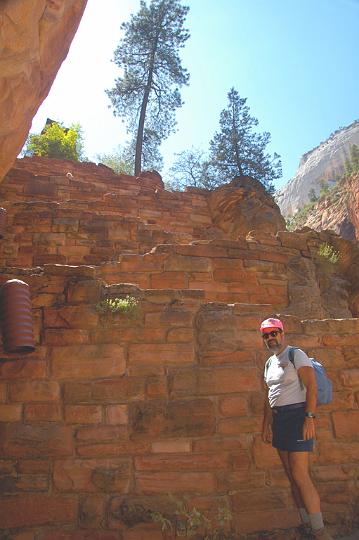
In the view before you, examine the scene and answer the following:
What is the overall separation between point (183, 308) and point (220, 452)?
1.24 m

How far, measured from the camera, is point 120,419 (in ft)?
12.0

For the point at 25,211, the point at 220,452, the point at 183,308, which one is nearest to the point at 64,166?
the point at 25,211

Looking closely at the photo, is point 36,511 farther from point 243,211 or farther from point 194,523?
point 243,211

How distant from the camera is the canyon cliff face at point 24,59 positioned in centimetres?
466

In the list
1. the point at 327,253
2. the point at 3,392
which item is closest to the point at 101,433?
the point at 3,392

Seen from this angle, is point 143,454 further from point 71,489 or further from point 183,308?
point 183,308

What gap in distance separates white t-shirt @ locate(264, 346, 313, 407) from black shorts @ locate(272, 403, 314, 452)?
0.17 feet

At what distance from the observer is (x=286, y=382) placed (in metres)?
3.07

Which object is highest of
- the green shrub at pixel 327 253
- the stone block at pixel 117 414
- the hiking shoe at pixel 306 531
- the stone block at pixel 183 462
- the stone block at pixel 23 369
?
the green shrub at pixel 327 253

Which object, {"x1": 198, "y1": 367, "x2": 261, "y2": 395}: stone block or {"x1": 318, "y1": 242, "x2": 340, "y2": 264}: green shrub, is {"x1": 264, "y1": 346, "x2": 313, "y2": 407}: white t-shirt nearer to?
{"x1": 198, "y1": 367, "x2": 261, "y2": 395}: stone block

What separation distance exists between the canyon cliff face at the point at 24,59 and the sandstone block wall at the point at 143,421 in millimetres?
1919

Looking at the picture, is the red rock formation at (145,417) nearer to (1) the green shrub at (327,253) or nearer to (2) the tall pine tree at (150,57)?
(1) the green shrub at (327,253)

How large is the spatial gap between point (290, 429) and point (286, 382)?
31cm

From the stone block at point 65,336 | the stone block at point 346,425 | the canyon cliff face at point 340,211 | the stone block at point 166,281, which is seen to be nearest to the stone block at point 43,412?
the stone block at point 65,336
